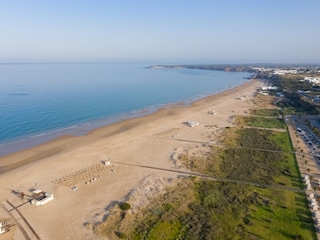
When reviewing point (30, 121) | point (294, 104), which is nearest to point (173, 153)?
point (30, 121)

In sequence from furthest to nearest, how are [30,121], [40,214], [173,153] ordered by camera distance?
1. [30,121]
2. [173,153]
3. [40,214]

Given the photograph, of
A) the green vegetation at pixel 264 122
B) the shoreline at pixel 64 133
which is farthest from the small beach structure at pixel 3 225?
the green vegetation at pixel 264 122

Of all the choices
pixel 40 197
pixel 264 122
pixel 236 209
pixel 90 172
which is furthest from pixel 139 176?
pixel 264 122

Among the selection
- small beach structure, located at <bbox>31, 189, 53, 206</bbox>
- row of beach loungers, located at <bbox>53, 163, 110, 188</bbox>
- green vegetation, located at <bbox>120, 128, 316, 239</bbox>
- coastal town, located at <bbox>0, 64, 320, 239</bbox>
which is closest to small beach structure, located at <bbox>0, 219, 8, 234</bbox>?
coastal town, located at <bbox>0, 64, 320, 239</bbox>

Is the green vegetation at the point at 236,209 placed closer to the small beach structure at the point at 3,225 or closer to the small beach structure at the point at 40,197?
the small beach structure at the point at 40,197

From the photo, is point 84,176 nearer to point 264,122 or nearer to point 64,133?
point 64,133

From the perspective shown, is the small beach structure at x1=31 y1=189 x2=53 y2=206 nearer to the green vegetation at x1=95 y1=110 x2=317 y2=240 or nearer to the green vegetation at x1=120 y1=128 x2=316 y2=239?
the green vegetation at x1=95 y1=110 x2=317 y2=240

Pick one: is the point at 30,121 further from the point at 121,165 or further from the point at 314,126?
the point at 314,126
